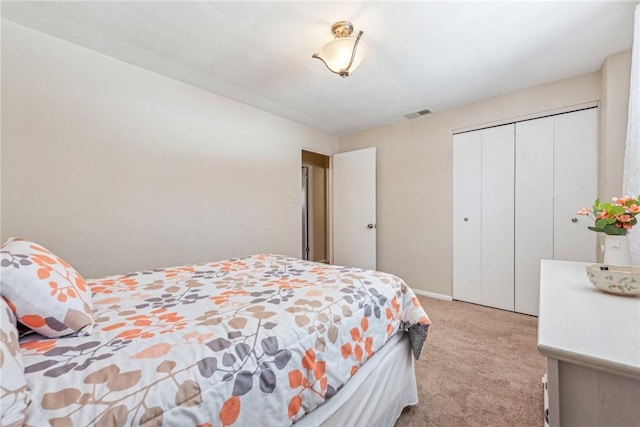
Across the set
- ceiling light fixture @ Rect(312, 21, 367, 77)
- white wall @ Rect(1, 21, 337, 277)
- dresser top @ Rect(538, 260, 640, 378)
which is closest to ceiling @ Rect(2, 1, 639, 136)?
ceiling light fixture @ Rect(312, 21, 367, 77)

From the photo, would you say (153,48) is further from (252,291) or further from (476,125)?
(476,125)

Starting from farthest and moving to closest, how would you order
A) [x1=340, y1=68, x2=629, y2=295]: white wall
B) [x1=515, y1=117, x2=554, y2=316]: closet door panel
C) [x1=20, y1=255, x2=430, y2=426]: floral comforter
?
[x1=340, y1=68, x2=629, y2=295]: white wall → [x1=515, y1=117, x2=554, y2=316]: closet door panel → [x1=20, y1=255, x2=430, y2=426]: floral comforter

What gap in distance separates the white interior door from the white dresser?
312cm

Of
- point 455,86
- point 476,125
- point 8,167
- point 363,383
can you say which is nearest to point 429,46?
point 455,86

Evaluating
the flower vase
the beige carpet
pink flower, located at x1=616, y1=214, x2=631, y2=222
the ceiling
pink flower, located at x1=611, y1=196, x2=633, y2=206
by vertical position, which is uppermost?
the ceiling

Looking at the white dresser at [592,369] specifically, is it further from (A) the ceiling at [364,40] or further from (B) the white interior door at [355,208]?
(B) the white interior door at [355,208]

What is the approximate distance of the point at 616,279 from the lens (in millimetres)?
1068

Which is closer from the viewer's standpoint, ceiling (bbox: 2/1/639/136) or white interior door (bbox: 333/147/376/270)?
ceiling (bbox: 2/1/639/136)

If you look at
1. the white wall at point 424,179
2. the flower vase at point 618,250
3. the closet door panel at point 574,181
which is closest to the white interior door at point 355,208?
the white wall at point 424,179

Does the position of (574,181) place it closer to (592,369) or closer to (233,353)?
(592,369)

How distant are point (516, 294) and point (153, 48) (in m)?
4.16

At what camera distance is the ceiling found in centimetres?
165

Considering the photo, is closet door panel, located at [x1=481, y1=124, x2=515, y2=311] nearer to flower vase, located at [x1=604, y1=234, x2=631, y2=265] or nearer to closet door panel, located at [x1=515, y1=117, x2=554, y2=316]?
closet door panel, located at [x1=515, y1=117, x2=554, y2=316]

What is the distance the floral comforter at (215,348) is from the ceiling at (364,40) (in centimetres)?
170
